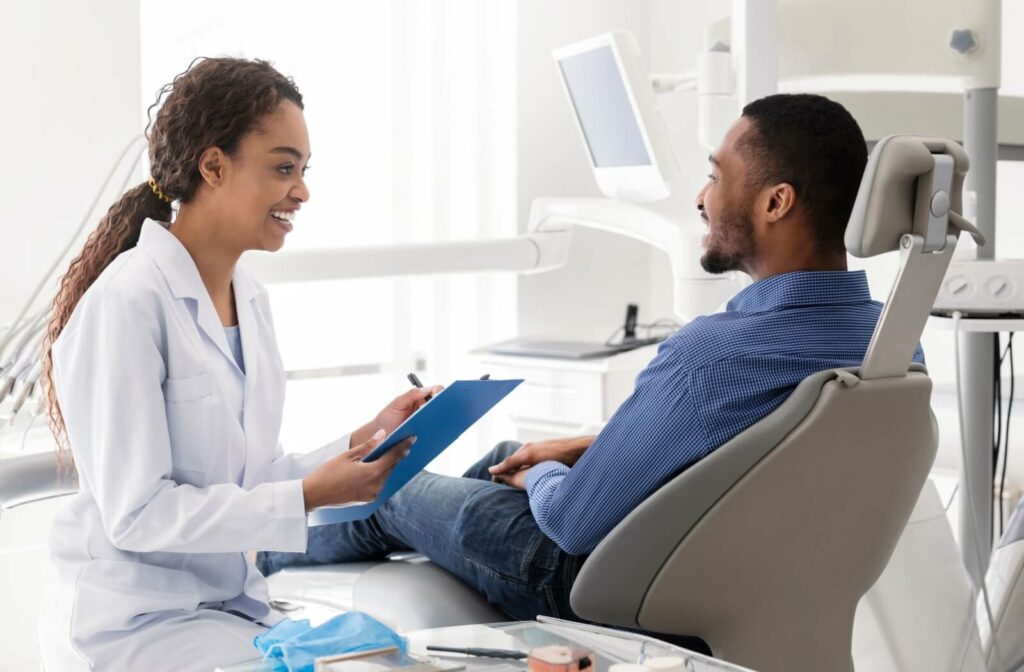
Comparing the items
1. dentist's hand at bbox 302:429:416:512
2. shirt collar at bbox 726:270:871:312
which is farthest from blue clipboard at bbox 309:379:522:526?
shirt collar at bbox 726:270:871:312

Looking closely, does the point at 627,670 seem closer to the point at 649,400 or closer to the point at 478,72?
the point at 649,400

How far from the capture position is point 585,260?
13.0ft

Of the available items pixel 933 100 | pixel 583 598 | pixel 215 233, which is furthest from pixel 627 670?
pixel 933 100

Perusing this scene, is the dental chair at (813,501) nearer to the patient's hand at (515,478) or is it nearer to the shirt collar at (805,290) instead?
the shirt collar at (805,290)

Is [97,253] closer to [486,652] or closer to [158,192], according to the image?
[158,192]

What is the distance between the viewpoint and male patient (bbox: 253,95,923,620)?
140cm

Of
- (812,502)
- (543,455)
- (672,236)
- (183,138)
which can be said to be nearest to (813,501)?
(812,502)

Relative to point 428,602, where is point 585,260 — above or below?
above

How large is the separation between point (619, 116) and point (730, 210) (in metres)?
1.03

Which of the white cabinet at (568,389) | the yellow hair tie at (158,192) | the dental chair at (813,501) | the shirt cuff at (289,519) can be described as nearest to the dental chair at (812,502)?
the dental chair at (813,501)

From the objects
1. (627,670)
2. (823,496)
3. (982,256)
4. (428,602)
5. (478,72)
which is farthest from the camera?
(478,72)

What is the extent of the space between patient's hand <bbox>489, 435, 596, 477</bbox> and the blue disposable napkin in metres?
0.61

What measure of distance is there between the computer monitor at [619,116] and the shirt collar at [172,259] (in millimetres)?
1260

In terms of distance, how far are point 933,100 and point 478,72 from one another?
62.2 inches
